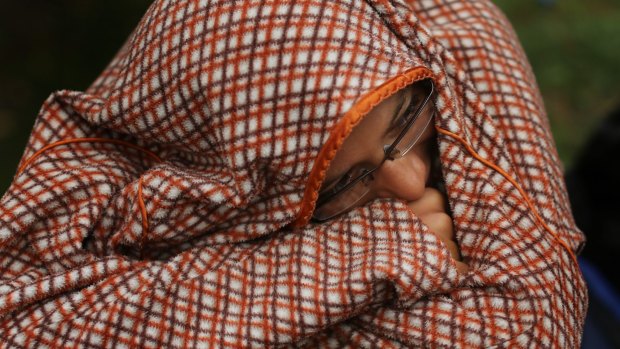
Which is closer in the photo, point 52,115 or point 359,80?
point 359,80

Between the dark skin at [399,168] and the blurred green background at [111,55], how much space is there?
1774 millimetres

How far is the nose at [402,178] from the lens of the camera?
1278mm

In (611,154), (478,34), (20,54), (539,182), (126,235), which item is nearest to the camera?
(126,235)

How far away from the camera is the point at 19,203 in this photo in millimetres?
1329

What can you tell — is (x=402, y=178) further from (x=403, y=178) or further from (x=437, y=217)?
(x=437, y=217)

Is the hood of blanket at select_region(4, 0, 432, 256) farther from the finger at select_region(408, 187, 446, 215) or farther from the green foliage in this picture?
the green foliage

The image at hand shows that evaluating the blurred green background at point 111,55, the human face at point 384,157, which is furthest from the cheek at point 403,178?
the blurred green background at point 111,55

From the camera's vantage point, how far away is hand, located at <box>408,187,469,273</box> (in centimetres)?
135

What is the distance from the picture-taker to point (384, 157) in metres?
1.24

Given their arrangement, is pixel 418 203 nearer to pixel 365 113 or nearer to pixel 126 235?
pixel 365 113

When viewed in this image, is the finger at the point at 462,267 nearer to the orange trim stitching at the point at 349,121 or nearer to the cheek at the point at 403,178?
the cheek at the point at 403,178

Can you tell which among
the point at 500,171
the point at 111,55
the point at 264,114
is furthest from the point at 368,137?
the point at 111,55

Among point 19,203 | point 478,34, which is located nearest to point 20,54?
point 19,203

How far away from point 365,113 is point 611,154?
1.28 m
